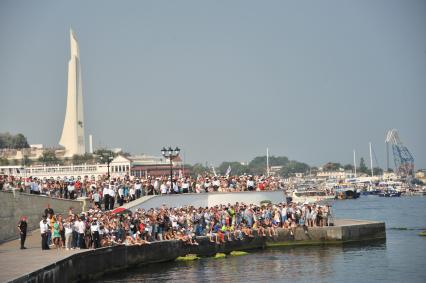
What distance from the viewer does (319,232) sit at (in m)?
46.0

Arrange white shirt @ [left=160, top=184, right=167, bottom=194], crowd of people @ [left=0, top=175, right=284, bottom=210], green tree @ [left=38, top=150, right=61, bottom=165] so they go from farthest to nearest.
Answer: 1. green tree @ [left=38, top=150, right=61, bottom=165]
2. white shirt @ [left=160, top=184, right=167, bottom=194]
3. crowd of people @ [left=0, top=175, right=284, bottom=210]

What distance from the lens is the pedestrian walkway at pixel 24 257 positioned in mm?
27106

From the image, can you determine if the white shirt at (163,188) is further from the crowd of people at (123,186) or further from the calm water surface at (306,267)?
the calm water surface at (306,267)

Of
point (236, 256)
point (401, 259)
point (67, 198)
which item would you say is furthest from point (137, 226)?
point (401, 259)

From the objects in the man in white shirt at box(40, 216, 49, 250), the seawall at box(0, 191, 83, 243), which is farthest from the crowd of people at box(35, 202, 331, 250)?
the seawall at box(0, 191, 83, 243)

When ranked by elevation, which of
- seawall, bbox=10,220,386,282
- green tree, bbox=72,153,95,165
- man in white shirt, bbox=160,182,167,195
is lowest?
seawall, bbox=10,220,386,282

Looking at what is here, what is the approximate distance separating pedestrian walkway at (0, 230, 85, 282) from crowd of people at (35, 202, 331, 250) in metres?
1.00

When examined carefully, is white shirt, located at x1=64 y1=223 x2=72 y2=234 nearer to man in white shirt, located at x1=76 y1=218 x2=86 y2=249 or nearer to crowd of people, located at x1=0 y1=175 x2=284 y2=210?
man in white shirt, located at x1=76 y1=218 x2=86 y2=249

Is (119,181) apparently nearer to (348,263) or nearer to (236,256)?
(236,256)

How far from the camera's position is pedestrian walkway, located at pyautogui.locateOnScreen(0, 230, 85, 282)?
88.9 ft

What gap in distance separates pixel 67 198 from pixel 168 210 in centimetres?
746

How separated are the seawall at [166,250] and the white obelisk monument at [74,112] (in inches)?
4542

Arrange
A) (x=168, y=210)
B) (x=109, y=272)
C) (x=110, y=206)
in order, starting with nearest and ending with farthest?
1. (x=109, y=272)
2. (x=168, y=210)
3. (x=110, y=206)

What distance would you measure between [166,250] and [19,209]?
7.09 m
